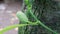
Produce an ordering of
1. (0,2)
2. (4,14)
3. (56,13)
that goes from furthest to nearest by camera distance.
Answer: (0,2) < (4,14) < (56,13)

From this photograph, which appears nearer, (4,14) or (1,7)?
(4,14)

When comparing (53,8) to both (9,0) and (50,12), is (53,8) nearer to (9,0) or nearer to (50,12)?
(50,12)

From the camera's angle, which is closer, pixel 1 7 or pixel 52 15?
pixel 52 15

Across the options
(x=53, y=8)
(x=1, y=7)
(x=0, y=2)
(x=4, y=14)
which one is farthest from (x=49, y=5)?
(x=0, y=2)

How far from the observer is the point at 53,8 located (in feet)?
1.24

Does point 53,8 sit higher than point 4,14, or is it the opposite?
point 53,8

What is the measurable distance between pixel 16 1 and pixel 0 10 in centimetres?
74

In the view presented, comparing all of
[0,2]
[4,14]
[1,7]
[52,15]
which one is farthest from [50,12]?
[0,2]

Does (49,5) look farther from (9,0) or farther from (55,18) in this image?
(9,0)

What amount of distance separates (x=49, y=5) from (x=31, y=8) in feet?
0.14

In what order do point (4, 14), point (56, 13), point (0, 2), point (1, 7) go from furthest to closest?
point (0, 2) < point (1, 7) < point (4, 14) < point (56, 13)

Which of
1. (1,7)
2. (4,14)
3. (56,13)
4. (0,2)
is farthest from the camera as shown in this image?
(0,2)

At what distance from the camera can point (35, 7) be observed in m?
0.39

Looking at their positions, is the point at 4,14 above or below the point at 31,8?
below
